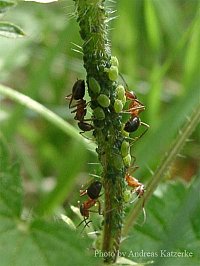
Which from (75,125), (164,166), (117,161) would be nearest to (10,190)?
(117,161)

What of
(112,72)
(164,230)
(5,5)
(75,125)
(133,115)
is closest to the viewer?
(112,72)

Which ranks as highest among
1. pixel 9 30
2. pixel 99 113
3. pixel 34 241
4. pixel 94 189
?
pixel 9 30

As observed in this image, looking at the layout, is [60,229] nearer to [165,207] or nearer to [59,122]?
[165,207]

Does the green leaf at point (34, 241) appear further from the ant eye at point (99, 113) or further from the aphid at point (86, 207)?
the ant eye at point (99, 113)

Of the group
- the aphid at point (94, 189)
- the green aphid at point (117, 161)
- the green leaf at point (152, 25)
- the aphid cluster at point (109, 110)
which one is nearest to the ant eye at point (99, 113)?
the aphid cluster at point (109, 110)

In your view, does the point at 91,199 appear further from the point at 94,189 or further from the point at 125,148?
the point at 125,148

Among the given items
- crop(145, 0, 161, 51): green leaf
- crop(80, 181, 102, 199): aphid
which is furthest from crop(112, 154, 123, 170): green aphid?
crop(145, 0, 161, 51): green leaf
